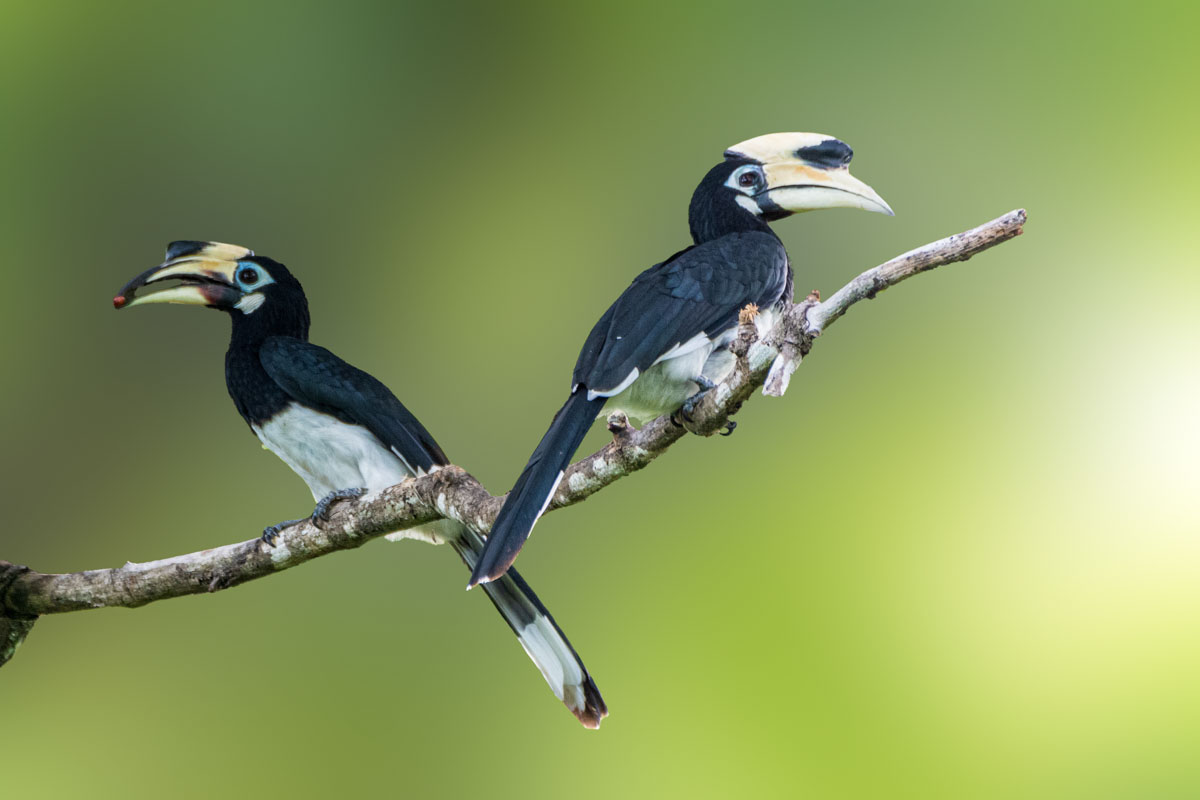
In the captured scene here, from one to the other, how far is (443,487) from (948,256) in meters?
0.96

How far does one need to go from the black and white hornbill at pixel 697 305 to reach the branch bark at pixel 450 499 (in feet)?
0.26

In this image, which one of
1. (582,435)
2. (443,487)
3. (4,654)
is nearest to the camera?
(582,435)

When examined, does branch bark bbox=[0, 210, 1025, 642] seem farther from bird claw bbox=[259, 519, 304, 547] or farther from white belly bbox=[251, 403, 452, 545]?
white belly bbox=[251, 403, 452, 545]

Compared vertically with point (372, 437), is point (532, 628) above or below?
below

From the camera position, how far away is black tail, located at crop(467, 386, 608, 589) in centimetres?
173

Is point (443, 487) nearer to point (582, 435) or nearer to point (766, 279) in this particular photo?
point (582, 435)

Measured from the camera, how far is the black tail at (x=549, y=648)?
89.8 inches

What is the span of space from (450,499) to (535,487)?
297 millimetres

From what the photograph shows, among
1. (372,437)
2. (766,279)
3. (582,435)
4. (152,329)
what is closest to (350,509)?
(372,437)

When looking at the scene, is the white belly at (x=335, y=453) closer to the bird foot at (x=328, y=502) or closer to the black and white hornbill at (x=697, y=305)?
the bird foot at (x=328, y=502)

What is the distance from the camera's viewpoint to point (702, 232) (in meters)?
2.46

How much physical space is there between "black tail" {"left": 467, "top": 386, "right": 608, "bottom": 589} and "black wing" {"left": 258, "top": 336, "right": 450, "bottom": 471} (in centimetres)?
44

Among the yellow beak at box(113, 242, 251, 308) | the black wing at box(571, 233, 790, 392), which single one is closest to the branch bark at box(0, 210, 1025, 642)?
the black wing at box(571, 233, 790, 392)

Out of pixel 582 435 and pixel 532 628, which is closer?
pixel 582 435
